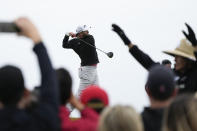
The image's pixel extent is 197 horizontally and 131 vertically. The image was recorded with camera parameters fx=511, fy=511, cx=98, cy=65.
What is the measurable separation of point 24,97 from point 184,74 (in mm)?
1612

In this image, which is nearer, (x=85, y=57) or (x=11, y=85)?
(x=11, y=85)

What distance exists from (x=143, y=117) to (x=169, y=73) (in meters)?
0.25

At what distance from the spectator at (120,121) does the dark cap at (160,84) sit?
350mm

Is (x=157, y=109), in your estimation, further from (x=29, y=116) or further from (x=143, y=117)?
(x=29, y=116)

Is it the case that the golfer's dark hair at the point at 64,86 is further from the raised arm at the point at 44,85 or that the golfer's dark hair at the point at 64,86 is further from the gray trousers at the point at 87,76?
the gray trousers at the point at 87,76

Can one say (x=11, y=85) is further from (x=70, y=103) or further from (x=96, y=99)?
(x=96, y=99)

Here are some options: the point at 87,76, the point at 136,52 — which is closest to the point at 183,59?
the point at 136,52

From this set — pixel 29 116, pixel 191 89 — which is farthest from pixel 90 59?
pixel 29 116

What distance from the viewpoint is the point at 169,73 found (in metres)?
2.47

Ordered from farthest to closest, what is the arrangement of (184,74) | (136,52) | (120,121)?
(184,74)
(136,52)
(120,121)

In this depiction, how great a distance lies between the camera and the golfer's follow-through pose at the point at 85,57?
655 centimetres

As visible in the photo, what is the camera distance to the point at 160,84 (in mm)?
2414

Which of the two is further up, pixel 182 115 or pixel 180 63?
pixel 180 63

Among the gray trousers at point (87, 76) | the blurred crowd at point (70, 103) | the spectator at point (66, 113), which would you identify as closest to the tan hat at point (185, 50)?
the blurred crowd at point (70, 103)
